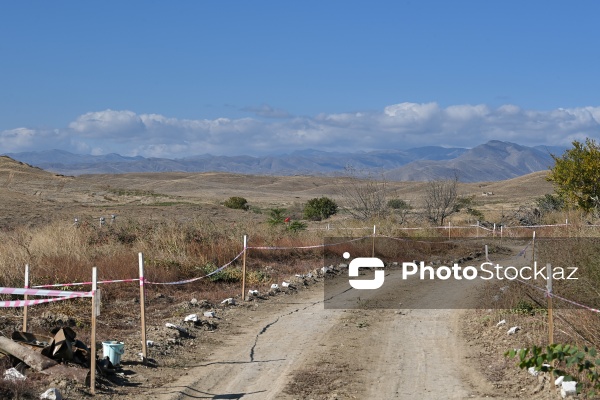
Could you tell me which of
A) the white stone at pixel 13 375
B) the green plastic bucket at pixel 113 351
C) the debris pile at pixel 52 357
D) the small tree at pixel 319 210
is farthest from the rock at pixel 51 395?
the small tree at pixel 319 210

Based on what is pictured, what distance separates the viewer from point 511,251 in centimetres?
3312

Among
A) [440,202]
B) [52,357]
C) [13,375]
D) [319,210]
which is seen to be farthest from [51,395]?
[319,210]

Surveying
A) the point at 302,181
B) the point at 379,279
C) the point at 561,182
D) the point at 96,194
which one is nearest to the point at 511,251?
the point at 561,182

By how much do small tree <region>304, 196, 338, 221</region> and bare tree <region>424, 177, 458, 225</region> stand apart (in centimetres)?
1204

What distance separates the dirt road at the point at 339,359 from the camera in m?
9.69

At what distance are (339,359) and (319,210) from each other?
4577 centimetres

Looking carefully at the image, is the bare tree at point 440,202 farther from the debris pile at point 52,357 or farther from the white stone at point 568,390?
the debris pile at point 52,357

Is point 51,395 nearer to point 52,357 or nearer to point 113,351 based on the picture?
point 52,357

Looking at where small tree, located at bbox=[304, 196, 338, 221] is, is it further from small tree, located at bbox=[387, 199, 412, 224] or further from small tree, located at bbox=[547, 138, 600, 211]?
small tree, located at bbox=[547, 138, 600, 211]

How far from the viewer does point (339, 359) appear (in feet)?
37.9

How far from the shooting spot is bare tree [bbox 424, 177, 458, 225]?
45094 millimetres

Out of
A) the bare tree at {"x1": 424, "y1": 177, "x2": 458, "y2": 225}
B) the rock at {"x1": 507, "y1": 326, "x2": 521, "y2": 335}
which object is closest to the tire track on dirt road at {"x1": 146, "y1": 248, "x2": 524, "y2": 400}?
the rock at {"x1": 507, "y1": 326, "x2": 521, "y2": 335}

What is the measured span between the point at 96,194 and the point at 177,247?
58.8m

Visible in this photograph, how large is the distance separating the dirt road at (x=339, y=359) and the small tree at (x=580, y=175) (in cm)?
2260
